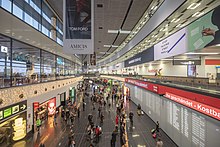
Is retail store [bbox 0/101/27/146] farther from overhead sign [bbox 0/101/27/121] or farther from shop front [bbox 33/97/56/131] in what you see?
shop front [bbox 33/97/56/131]

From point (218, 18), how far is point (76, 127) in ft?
38.5

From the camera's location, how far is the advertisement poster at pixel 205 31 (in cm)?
452

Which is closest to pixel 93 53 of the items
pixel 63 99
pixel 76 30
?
pixel 76 30

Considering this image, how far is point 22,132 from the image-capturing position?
382 inches

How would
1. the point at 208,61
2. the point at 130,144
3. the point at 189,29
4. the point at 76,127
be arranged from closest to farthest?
the point at 189,29
the point at 130,144
the point at 76,127
the point at 208,61

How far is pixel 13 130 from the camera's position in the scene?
9008 mm

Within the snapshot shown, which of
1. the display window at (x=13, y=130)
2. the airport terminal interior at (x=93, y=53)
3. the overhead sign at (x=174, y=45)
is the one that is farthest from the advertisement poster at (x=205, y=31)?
the display window at (x=13, y=130)

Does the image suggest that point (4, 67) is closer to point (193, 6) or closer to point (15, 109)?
point (15, 109)

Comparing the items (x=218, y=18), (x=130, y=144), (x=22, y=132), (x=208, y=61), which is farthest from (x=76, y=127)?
(x=208, y=61)

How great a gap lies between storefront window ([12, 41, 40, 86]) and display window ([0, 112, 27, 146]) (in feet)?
7.94

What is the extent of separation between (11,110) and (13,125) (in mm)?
1981

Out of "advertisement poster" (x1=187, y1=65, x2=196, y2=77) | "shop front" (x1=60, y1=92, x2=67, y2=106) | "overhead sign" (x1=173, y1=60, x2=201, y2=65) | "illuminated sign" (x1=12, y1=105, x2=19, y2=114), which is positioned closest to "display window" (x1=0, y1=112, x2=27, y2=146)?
"illuminated sign" (x1=12, y1=105, x2=19, y2=114)

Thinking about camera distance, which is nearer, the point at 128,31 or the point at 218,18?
the point at 218,18

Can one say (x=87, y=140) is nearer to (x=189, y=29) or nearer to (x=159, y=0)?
(x=189, y=29)
